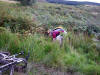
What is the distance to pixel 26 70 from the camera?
4.26m

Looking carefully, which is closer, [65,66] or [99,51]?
[65,66]

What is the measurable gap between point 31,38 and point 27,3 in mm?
17330

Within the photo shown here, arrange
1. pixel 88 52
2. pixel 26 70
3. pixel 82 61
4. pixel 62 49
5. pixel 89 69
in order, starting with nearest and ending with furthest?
pixel 26 70 < pixel 89 69 < pixel 82 61 < pixel 62 49 < pixel 88 52

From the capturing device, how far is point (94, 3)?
47.0ft

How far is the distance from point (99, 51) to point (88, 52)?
403mm

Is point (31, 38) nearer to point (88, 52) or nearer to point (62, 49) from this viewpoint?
point (62, 49)

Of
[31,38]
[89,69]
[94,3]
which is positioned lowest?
[89,69]

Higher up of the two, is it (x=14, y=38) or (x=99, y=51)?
(x=14, y=38)

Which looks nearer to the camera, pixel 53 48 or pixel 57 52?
pixel 57 52

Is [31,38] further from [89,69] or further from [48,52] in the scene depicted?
[89,69]

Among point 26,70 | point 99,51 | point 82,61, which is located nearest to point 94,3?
point 99,51

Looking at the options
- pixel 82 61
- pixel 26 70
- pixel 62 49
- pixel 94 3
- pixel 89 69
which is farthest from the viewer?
pixel 94 3

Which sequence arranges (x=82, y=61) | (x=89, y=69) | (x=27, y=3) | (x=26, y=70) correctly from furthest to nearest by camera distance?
(x=27, y=3) → (x=82, y=61) → (x=89, y=69) → (x=26, y=70)

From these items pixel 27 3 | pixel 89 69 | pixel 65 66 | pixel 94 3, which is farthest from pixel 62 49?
pixel 27 3
